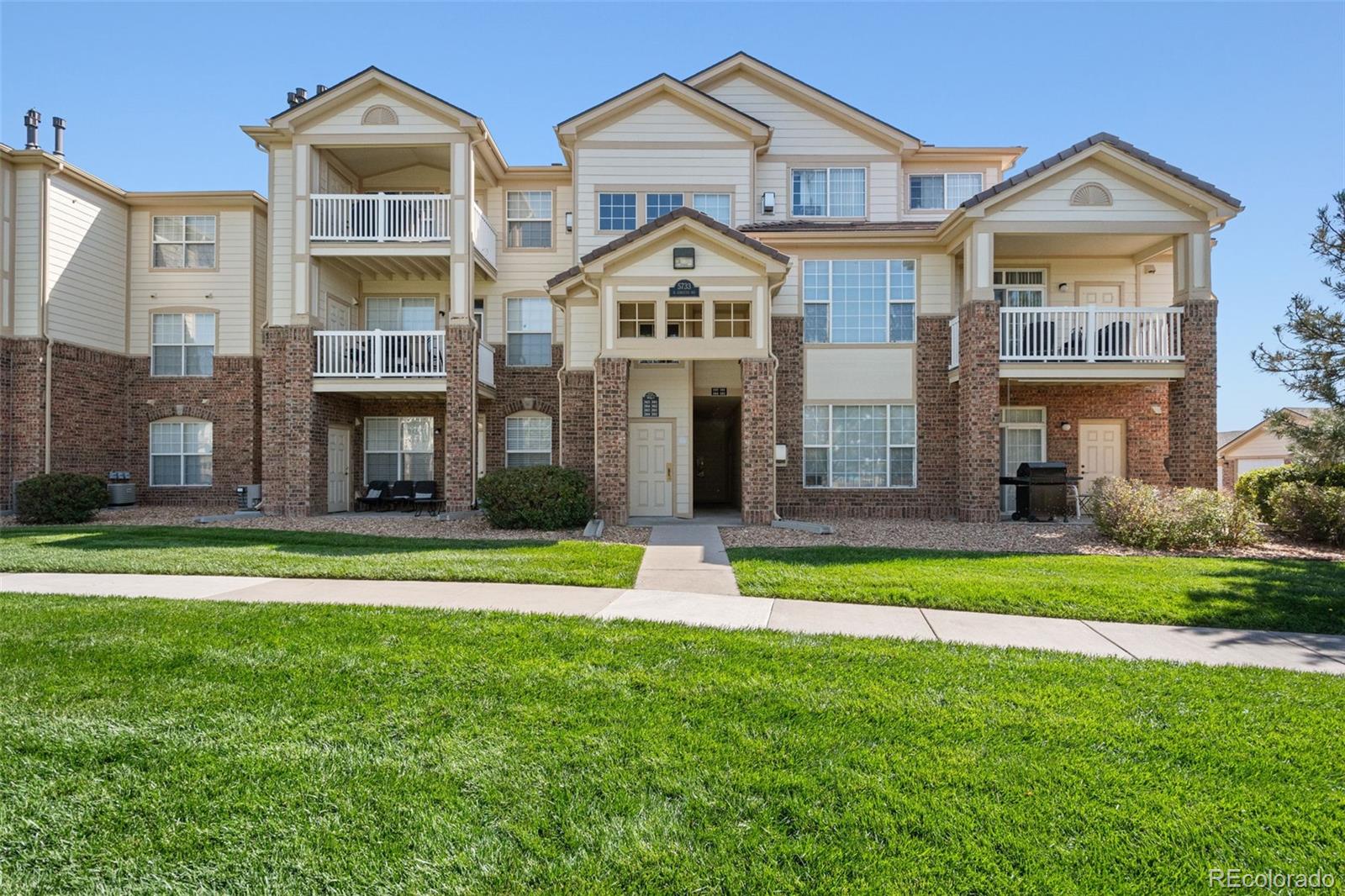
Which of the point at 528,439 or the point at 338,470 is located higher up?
the point at 528,439

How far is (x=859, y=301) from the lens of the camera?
56.5 ft

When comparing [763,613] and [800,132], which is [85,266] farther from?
[763,613]

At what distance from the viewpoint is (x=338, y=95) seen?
16.5 metres

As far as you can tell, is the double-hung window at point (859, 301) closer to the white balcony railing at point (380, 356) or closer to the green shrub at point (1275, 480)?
the green shrub at point (1275, 480)

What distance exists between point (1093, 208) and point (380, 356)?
1585 centimetres

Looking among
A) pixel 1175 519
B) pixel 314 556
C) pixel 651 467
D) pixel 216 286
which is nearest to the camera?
pixel 314 556

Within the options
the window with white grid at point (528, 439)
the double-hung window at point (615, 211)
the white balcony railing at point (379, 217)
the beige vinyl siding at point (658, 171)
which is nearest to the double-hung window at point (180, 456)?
the white balcony railing at point (379, 217)

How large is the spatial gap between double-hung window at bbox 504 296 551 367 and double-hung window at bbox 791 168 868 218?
7054 millimetres

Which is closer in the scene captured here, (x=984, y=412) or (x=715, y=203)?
(x=984, y=412)

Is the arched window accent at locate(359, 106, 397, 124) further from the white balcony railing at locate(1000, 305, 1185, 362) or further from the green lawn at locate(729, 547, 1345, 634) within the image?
the white balcony railing at locate(1000, 305, 1185, 362)

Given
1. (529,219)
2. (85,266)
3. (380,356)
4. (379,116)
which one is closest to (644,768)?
(380,356)

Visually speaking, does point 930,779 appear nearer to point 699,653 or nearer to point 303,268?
point 699,653

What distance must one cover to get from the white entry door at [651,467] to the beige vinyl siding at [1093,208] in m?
8.48

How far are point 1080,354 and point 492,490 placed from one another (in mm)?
12622
